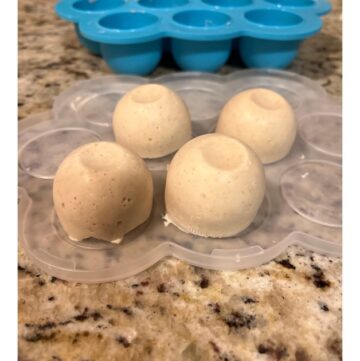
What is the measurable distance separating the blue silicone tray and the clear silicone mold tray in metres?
0.05

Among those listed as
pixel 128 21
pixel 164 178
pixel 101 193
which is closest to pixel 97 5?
pixel 128 21

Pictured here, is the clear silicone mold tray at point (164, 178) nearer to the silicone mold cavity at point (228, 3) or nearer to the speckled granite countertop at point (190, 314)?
the speckled granite countertop at point (190, 314)

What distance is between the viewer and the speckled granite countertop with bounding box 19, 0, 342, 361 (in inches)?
24.6

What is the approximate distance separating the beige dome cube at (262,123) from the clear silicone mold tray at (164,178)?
0.16 ft

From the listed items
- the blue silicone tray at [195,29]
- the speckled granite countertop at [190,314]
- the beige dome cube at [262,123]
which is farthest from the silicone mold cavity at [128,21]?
the speckled granite countertop at [190,314]

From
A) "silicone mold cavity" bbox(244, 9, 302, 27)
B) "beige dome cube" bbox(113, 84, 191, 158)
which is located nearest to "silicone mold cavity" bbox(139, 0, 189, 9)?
"silicone mold cavity" bbox(244, 9, 302, 27)

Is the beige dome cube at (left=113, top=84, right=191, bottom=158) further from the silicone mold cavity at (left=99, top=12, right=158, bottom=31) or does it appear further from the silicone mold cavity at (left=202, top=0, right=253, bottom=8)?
the silicone mold cavity at (left=202, top=0, right=253, bottom=8)

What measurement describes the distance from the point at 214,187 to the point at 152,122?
26 cm

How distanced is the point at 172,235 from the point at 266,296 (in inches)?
7.8

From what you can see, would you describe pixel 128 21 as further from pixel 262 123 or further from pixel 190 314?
pixel 190 314

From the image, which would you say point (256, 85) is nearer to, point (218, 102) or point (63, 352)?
point (218, 102)

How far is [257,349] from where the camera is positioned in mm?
630

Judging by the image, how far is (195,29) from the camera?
1159 mm

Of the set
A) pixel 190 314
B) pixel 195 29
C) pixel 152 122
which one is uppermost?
pixel 195 29
